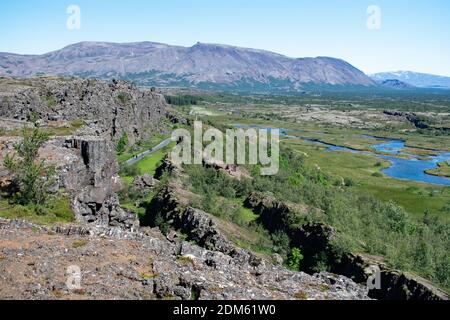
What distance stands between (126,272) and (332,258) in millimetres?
33715

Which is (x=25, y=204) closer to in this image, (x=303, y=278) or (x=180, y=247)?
(x=180, y=247)

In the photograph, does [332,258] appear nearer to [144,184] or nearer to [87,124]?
[144,184]

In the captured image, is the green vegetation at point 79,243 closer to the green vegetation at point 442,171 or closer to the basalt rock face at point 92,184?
the basalt rock face at point 92,184

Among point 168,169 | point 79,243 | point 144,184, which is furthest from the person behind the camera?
point 168,169

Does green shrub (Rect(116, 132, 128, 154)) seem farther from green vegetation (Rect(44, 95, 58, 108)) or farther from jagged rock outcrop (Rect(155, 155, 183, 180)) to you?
jagged rock outcrop (Rect(155, 155, 183, 180))

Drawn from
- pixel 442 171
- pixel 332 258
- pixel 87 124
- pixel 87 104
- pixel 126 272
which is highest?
pixel 87 104

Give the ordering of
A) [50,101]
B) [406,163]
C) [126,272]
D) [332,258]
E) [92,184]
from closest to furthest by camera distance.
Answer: [126,272] < [92,184] < [332,258] < [50,101] < [406,163]

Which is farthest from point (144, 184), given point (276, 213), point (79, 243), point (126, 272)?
point (126, 272)

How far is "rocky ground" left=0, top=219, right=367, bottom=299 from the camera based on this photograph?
854 inches

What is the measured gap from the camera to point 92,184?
147 ft

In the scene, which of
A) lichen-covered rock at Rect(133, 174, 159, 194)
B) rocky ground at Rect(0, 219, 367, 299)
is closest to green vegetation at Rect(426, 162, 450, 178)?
lichen-covered rock at Rect(133, 174, 159, 194)

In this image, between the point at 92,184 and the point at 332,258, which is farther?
the point at 332,258
